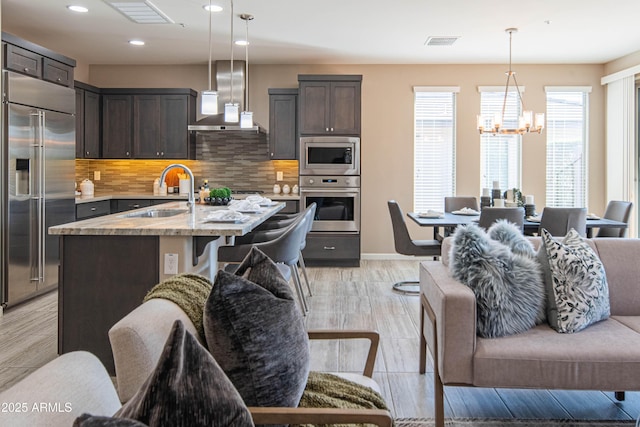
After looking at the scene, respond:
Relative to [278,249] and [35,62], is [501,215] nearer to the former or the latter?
[278,249]

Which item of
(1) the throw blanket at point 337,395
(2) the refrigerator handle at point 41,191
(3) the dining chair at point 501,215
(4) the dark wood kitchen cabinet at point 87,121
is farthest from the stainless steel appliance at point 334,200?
(1) the throw blanket at point 337,395

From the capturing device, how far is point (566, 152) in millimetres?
7246

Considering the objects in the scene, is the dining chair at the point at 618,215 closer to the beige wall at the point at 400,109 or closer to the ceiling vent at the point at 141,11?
the beige wall at the point at 400,109

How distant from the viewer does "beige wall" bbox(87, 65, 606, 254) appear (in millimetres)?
7188

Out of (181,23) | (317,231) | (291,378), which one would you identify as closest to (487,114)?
(317,231)

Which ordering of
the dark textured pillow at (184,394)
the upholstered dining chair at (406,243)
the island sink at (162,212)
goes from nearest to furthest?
the dark textured pillow at (184,394), the island sink at (162,212), the upholstered dining chair at (406,243)

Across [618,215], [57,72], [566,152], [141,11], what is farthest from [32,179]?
[566,152]

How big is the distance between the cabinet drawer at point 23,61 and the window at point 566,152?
20.4 feet

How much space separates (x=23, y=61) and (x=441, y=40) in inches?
168

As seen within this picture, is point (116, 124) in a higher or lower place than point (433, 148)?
higher

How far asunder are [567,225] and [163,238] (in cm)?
352

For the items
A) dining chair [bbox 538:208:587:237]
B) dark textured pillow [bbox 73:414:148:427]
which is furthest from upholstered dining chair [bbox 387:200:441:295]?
dark textured pillow [bbox 73:414:148:427]

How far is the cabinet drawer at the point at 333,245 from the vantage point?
668 cm

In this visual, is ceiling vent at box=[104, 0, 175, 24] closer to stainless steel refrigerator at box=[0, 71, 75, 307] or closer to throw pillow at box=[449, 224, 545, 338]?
stainless steel refrigerator at box=[0, 71, 75, 307]
